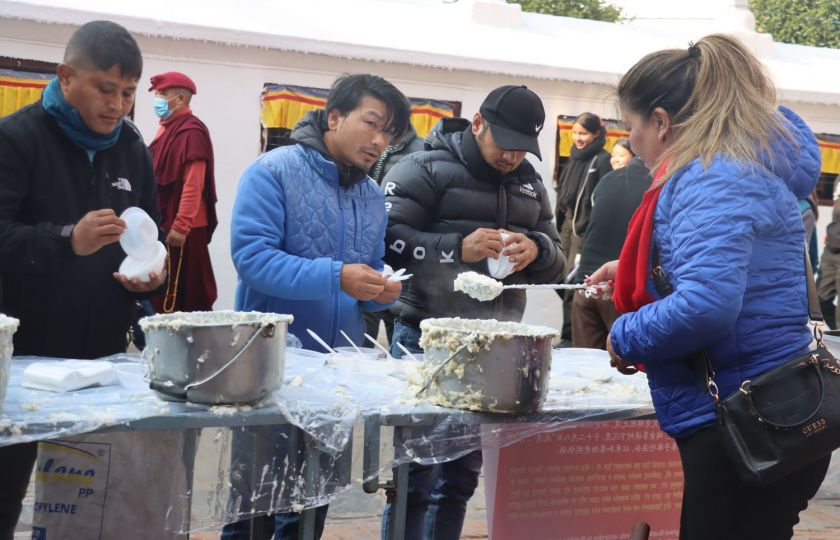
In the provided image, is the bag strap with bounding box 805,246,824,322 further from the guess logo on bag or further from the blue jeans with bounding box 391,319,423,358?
the blue jeans with bounding box 391,319,423,358

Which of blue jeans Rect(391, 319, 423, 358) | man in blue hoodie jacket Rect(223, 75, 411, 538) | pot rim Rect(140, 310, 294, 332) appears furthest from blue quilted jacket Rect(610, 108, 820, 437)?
blue jeans Rect(391, 319, 423, 358)

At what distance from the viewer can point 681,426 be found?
228cm

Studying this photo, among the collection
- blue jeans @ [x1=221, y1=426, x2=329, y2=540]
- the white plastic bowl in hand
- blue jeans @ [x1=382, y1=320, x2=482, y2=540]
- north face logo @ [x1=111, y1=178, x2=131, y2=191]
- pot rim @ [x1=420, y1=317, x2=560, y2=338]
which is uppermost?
north face logo @ [x1=111, y1=178, x2=131, y2=191]

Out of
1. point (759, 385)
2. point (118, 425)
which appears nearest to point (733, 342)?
point (759, 385)

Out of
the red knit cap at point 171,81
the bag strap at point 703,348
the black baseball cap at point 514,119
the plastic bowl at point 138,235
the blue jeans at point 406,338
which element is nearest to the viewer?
the bag strap at point 703,348

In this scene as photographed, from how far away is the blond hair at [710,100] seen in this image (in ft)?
7.17

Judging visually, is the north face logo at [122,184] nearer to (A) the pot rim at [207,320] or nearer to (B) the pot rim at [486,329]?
(A) the pot rim at [207,320]

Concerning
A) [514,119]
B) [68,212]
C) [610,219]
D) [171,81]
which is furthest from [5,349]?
[171,81]

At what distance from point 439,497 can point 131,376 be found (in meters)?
1.25

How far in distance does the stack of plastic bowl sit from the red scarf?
1427 mm

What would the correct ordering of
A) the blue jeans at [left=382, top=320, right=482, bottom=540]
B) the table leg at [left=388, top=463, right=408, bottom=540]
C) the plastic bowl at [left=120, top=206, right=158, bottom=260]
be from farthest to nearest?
the blue jeans at [left=382, top=320, right=482, bottom=540]
the plastic bowl at [left=120, top=206, right=158, bottom=260]
the table leg at [left=388, top=463, right=408, bottom=540]

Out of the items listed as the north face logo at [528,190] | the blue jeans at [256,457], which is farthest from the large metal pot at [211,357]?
the north face logo at [528,190]

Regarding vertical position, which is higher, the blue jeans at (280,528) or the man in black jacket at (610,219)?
the man in black jacket at (610,219)

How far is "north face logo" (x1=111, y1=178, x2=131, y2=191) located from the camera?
10.1ft
